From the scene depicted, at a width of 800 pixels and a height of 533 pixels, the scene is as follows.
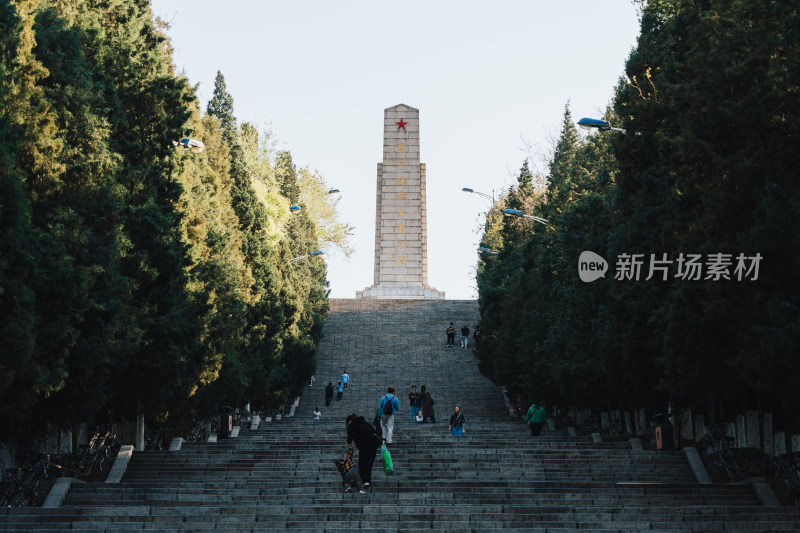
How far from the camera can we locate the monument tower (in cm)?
5556

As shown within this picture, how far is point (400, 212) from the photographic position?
55.7 meters

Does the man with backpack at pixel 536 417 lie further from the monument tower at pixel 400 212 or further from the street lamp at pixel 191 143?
the monument tower at pixel 400 212

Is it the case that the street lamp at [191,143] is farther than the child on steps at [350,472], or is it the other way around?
the street lamp at [191,143]

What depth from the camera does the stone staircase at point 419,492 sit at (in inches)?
547

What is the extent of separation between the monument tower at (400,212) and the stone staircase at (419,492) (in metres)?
28.0

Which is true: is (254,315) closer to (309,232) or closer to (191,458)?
(191,458)

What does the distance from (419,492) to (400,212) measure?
39.7 meters

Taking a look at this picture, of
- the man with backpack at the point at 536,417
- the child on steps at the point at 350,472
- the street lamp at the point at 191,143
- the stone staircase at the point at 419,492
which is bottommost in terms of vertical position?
the stone staircase at the point at 419,492

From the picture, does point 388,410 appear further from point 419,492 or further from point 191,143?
point 191,143

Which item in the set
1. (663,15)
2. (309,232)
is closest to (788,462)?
(663,15)

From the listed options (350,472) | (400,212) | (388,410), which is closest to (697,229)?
(350,472)

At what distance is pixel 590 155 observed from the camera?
30.9 meters

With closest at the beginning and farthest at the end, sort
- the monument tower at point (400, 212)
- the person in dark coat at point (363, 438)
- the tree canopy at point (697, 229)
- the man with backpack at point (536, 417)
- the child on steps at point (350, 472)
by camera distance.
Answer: the tree canopy at point (697, 229)
the person in dark coat at point (363, 438)
the child on steps at point (350, 472)
the man with backpack at point (536, 417)
the monument tower at point (400, 212)
